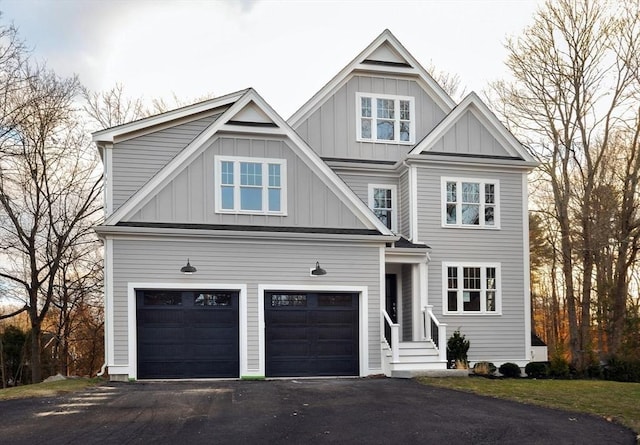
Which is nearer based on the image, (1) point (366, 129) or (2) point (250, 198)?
(2) point (250, 198)

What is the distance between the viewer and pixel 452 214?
70.2 ft

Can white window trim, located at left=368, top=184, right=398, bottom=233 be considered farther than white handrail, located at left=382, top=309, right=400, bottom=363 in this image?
Yes

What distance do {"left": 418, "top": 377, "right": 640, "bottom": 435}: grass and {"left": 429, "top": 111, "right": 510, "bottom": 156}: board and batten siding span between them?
7.51 metres

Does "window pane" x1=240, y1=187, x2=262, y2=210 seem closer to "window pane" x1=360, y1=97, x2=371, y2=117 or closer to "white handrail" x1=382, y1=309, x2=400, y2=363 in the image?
"white handrail" x1=382, y1=309, x2=400, y2=363

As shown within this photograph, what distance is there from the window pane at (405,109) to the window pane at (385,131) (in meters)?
0.52

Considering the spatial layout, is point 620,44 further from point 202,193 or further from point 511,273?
point 202,193

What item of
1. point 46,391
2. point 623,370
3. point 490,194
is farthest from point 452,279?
point 46,391

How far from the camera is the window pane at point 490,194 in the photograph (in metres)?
21.7

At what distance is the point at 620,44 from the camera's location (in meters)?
26.2

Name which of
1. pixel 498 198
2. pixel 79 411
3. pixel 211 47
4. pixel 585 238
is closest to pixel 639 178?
pixel 585 238

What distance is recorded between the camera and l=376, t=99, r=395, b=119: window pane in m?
22.5

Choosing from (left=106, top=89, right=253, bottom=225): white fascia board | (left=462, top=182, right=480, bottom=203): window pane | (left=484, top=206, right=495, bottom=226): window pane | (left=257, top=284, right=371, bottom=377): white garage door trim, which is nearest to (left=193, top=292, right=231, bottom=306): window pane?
(left=257, top=284, right=371, bottom=377): white garage door trim

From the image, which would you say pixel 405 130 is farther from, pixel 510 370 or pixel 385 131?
pixel 510 370

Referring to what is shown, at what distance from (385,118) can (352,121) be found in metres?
1.17
